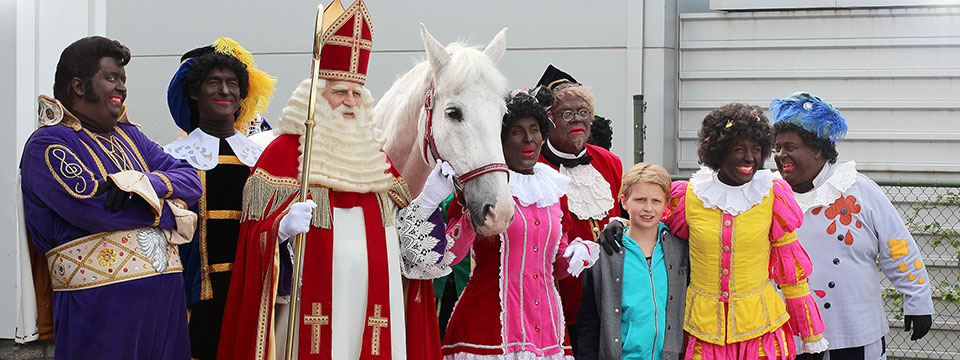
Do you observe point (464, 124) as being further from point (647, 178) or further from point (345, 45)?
point (647, 178)

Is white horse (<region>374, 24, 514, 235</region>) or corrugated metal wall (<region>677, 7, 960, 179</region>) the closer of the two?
white horse (<region>374, 24, 514, 235</region>)

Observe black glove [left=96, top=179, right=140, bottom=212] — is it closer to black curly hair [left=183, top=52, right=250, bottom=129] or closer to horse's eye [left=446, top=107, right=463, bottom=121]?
black curly hair [left=183, top=52, right=250, bottom=129]

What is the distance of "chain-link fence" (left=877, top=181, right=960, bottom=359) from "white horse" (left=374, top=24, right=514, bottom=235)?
4.78 metres

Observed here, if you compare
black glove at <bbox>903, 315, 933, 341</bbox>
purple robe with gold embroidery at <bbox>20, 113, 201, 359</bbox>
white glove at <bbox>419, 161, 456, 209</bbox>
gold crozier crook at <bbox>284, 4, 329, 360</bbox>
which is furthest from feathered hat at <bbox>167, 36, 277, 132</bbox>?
black glove at <bbox>903, 315, 933, 341</bbox>

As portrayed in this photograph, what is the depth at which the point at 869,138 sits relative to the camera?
823cm

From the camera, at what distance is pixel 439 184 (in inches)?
141

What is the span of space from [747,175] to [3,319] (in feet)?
16.0

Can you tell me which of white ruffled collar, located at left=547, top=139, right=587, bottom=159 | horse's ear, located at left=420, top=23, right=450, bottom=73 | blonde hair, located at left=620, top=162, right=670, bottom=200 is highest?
horse's ear, located at left=420, top=23, right=450, bottom=73

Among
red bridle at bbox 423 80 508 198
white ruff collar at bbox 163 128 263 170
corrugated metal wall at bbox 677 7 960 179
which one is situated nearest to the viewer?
red bridle at bbox 423 80 508 198

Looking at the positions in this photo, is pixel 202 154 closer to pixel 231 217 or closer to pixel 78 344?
pixel 231 217

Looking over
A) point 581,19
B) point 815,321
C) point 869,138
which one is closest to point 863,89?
point 869,138

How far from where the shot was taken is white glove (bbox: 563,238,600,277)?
3.96 meters

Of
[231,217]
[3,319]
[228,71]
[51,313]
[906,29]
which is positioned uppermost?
[906,29]

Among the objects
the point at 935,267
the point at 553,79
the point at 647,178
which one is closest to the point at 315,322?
A: the point at 647,178
